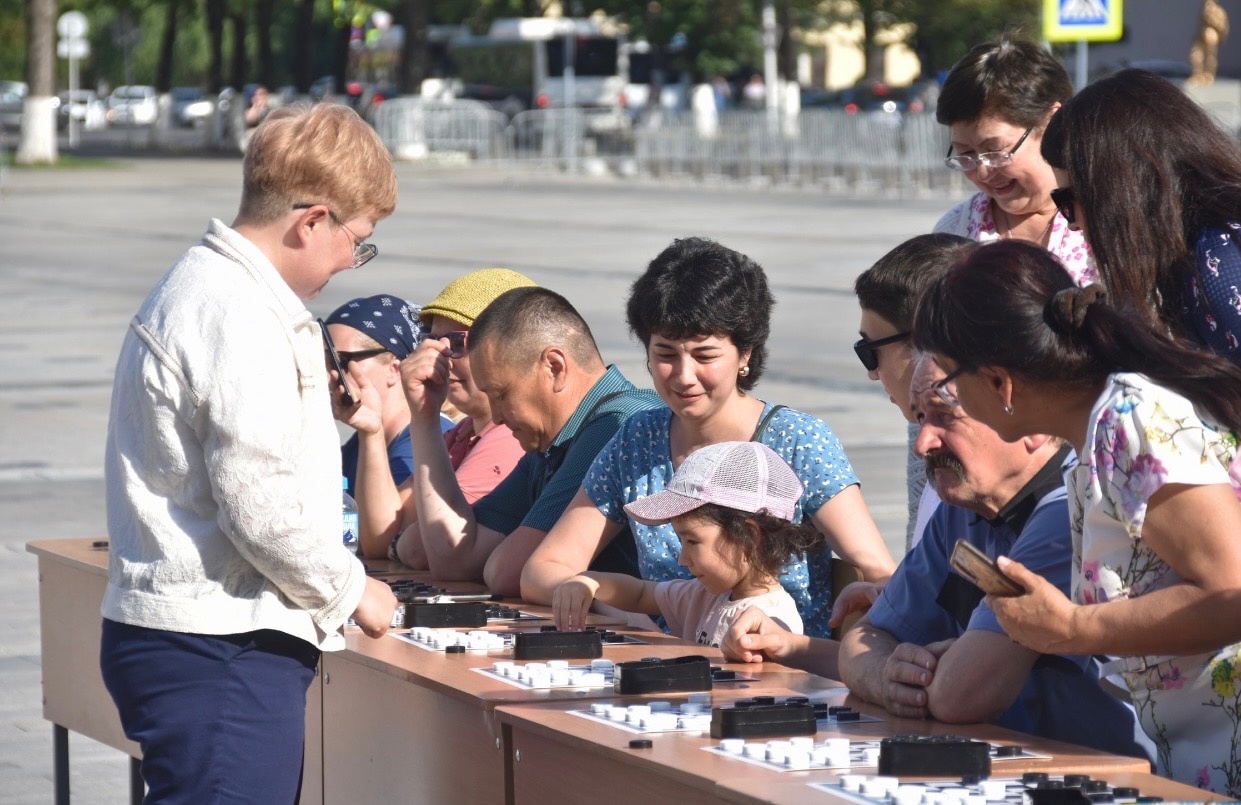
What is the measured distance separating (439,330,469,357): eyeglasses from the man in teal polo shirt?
13cm

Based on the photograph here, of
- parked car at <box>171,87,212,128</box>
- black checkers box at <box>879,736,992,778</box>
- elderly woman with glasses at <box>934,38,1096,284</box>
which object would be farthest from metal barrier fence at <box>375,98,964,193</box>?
black checkers box at <box>879,736,992,778</box>

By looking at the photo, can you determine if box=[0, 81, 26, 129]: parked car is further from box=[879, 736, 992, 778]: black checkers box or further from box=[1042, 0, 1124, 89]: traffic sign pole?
box=[879, 736, 992, 778]: black checkers box

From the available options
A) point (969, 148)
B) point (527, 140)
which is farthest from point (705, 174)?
point (969, 148)

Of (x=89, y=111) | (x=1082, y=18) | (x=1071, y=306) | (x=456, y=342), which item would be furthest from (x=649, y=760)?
(x=89, y=111)

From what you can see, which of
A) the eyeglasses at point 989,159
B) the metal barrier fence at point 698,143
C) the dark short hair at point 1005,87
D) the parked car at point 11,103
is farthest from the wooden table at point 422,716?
the parked car at point 11,103

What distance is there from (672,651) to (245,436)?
1.04 meters

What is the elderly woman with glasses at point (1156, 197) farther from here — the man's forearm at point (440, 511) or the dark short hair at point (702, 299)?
the man's forearm at point (440, 511)

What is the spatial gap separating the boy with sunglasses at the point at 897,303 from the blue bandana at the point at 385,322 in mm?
1611

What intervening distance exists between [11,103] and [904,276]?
78045 mm

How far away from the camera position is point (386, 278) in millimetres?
19797

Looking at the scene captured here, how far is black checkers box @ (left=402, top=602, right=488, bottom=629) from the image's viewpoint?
4.15 m

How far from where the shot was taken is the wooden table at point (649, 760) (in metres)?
2.86

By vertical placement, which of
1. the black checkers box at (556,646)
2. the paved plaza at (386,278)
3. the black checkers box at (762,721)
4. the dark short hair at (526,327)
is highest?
the dark short hair at (526,327)

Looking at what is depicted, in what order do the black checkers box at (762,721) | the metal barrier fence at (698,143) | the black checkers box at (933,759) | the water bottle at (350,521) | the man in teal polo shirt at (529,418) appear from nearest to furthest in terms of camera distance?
1. the black checkers box at (933,759)
2. the black checkers box at (762,721)
3. the man in teal polo shirt at (529,418)
4. the water bottle at (350,521)
5. the metal barrier fence at (698,143)
